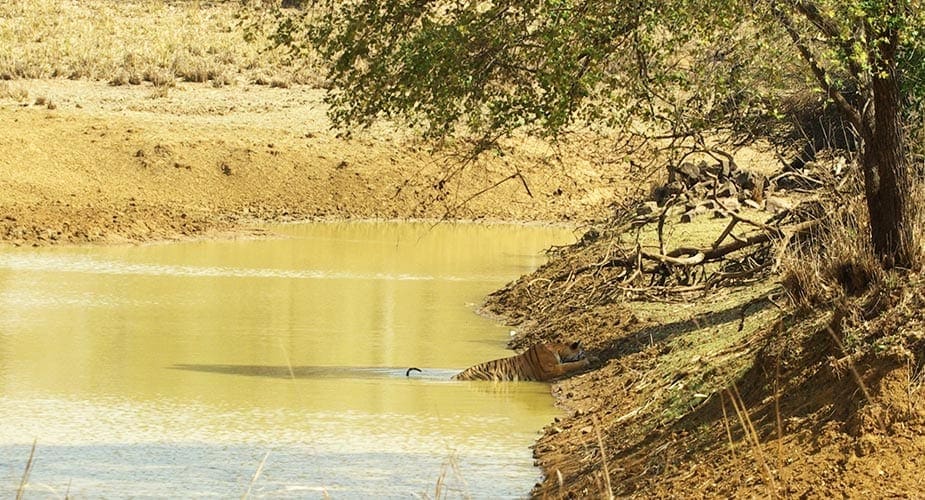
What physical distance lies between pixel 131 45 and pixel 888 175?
31761 mm

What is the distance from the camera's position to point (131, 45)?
39.1 metres

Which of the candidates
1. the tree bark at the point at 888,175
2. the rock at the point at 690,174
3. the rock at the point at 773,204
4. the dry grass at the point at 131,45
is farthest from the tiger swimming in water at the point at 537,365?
the dry grass at the point at 131,45

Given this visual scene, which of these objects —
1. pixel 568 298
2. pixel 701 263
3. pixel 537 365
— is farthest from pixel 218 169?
pixel 537 365

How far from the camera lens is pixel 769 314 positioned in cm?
1198

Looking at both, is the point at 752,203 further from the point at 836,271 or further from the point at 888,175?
the point at 836,271

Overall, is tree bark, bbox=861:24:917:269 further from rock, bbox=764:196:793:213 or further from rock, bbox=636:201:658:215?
rock, bbox=764:196:793:213

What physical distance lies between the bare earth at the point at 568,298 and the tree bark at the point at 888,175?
721 mm

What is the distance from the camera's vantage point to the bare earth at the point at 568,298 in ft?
24.7

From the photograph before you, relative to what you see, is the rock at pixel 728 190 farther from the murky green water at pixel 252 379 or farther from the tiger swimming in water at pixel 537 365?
the tiger swimming in water at pixel 537 365

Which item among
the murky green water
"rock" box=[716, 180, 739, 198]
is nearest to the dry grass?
the murky green water

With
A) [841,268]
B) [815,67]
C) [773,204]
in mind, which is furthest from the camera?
[773,204]

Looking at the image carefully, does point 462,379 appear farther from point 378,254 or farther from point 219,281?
point 378,254

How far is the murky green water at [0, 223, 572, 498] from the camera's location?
995 centimetres

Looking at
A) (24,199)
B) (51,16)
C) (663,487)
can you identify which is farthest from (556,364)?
(51,16)
